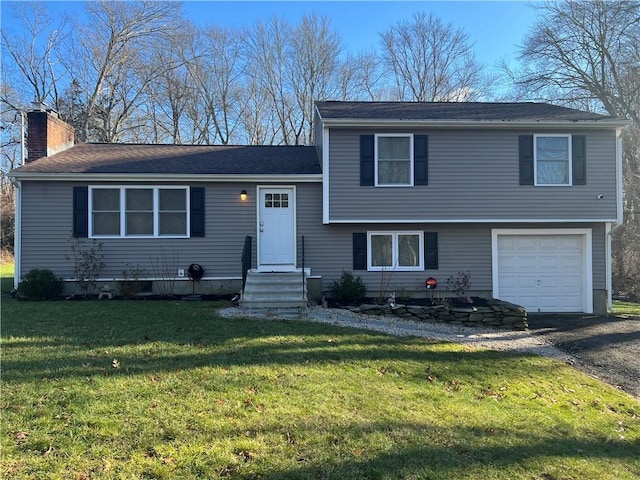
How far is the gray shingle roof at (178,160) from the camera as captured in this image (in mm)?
10867

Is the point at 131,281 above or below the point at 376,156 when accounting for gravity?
below

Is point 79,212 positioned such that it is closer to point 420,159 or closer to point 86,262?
point 86,262

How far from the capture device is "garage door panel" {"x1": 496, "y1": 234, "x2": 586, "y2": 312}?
11.4 metres

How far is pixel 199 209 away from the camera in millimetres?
10984

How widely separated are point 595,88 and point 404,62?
39.5 ft

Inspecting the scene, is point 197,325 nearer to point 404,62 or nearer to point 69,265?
point 69,265

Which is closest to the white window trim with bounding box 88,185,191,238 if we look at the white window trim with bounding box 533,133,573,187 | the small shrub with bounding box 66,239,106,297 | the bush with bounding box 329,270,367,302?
the small shrub with bounding box 66,239,106,297

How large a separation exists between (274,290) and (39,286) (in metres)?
5.64

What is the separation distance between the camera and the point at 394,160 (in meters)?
10.9

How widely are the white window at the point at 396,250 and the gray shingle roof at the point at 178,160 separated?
2.51 metres

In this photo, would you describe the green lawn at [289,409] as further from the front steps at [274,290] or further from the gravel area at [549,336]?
the front steps at [274,290]

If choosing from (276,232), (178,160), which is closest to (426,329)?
(276,232)

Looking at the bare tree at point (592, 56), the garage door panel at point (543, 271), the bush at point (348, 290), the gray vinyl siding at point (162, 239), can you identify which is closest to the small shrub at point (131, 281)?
the gray vinyl siding at point (162, 239)

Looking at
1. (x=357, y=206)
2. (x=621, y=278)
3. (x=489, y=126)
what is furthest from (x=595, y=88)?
(x=357, y=206)
